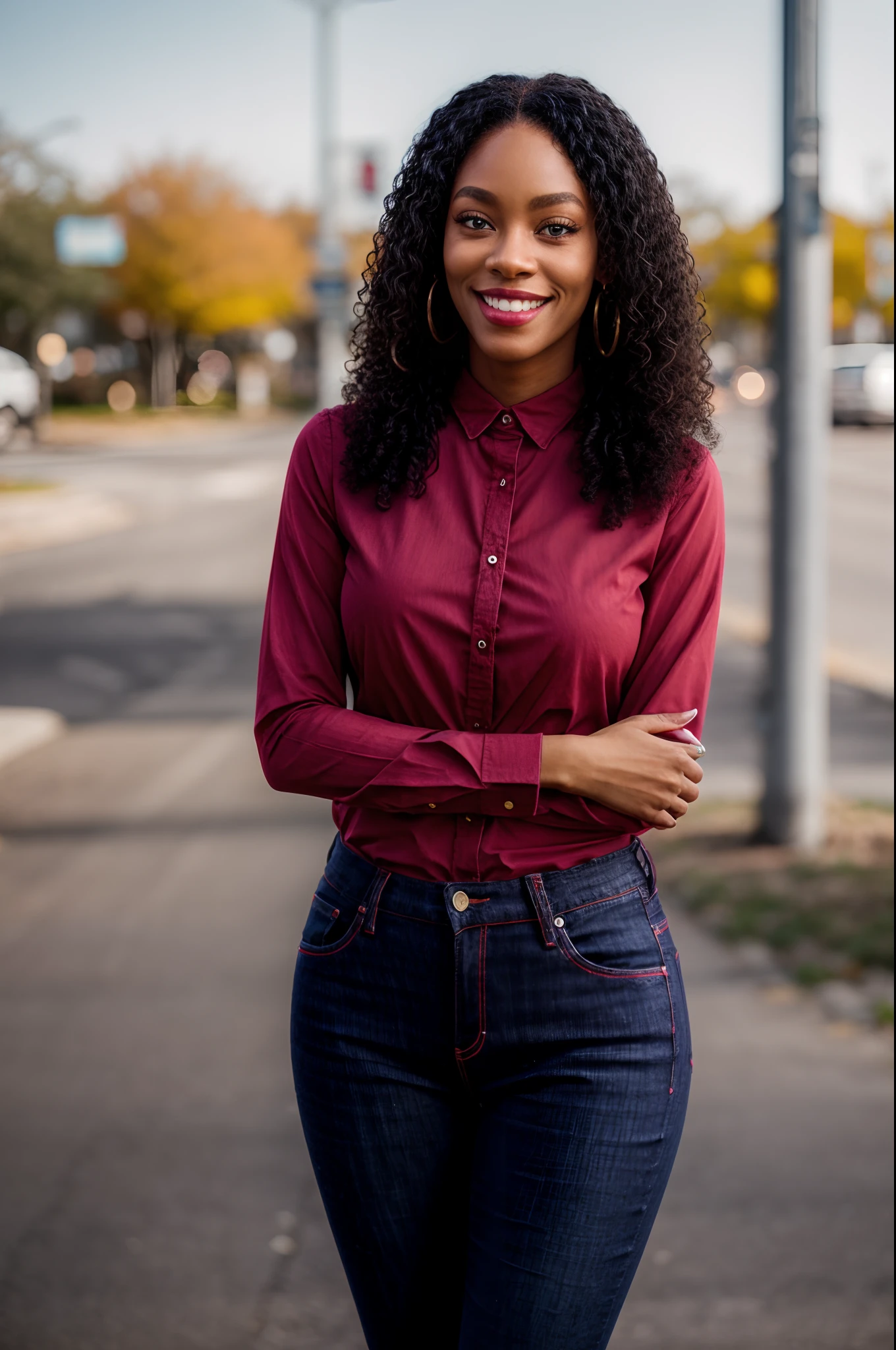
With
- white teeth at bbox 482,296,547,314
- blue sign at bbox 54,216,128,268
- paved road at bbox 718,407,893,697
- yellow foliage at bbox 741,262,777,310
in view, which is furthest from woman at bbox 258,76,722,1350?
blue sign at bbox 54,216,128,268

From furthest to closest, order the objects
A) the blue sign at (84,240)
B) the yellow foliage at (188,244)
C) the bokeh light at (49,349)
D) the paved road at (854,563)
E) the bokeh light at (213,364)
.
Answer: the bokeh light at (213,364), the yellow foliage at (188,244), the blue sign at (84,240), the bokeh light at (49,349), the paved road at (854,563)

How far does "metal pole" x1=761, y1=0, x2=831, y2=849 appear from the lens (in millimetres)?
5504

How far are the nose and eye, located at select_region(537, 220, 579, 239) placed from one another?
0.02 m

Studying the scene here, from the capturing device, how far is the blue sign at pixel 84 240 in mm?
28125

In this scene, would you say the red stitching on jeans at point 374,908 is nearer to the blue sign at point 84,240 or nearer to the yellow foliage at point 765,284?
the yellow foliage at point 765,284

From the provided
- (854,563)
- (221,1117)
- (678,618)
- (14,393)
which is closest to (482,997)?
(678,618)

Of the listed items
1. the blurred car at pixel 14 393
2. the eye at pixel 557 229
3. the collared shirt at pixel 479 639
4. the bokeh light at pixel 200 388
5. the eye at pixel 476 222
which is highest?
the bokeh light at pixel 200 388

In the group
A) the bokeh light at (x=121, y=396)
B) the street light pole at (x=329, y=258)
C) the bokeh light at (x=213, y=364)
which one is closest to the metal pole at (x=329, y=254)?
the street light pole at (x=329, y=258)

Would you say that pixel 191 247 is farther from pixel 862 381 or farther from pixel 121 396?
pixel 862 381

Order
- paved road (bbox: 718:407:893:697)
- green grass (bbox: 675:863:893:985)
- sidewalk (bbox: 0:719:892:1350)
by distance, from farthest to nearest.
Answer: paved road (bbox: 718:407:893:697) → green grass (bbox: 675:863:893:985) → sidewalk (bbox: 0:719:892:1350)

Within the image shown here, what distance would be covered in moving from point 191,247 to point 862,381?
144ft

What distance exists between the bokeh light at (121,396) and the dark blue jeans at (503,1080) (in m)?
48.0

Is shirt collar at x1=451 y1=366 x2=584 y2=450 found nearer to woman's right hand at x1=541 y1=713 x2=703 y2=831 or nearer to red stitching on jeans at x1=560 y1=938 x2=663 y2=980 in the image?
woman's right hand at x1=541 y1=713 x2=703 y2=831

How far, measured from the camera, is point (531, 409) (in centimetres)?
179
